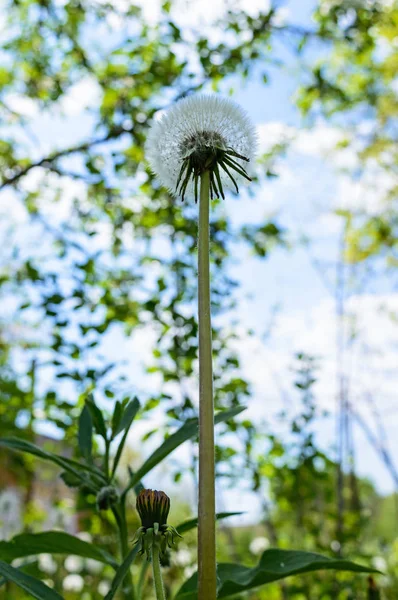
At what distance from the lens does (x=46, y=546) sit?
0.85m

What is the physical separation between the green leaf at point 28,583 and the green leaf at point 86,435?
22 centimetres

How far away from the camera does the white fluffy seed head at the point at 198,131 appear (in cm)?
68

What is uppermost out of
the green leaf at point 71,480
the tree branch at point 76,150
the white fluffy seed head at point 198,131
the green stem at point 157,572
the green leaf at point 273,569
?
the tree branch at point 76,150

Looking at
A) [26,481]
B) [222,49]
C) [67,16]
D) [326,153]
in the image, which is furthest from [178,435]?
[326,153]

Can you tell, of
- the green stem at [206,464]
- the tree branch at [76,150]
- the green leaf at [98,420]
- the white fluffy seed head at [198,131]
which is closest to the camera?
the green stem at [206,464]

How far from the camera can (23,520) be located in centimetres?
251

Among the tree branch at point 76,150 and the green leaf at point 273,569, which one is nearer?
A: the green leaf at point 273,569

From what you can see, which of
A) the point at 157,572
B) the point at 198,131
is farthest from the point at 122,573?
the point at 198,131

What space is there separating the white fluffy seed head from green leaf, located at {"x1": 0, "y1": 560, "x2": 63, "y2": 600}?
0.45 metres

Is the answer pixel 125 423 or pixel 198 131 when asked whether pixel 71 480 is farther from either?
pixel 198 131

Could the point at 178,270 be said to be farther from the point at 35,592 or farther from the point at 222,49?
the point at 35,592

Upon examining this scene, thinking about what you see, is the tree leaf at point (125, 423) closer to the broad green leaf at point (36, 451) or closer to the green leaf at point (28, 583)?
the broad green leaf at point (36, 451)

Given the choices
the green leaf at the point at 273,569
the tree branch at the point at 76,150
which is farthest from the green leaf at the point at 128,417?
the tree branch at the point at 76,150

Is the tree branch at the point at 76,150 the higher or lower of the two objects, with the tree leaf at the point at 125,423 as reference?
higher
